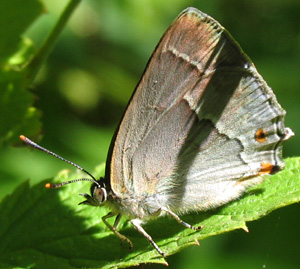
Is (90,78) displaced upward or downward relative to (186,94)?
downward

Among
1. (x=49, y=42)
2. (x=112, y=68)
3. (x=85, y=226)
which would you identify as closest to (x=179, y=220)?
(x=85, y=226)

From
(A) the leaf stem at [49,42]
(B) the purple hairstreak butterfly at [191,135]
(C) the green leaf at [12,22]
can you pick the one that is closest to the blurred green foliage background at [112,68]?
(C) the green leaf at [12,22]

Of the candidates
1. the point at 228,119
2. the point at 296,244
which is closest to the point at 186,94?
the point at 228,119

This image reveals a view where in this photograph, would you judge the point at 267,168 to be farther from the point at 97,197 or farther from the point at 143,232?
the point at 97,197

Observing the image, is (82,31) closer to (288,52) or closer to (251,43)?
(251,43)

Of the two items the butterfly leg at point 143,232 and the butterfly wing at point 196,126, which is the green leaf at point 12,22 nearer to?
the butterfly wing at point 196,126

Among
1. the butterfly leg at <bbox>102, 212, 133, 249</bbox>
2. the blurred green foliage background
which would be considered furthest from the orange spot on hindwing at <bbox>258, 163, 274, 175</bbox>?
the blurred green foliage background

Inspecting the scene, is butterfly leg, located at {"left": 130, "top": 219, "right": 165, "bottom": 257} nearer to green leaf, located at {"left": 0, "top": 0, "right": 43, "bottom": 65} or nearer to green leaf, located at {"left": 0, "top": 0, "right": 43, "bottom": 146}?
green leaf, located at {"left": 0, "top": 0, "right": 43, "bottom": 146}
